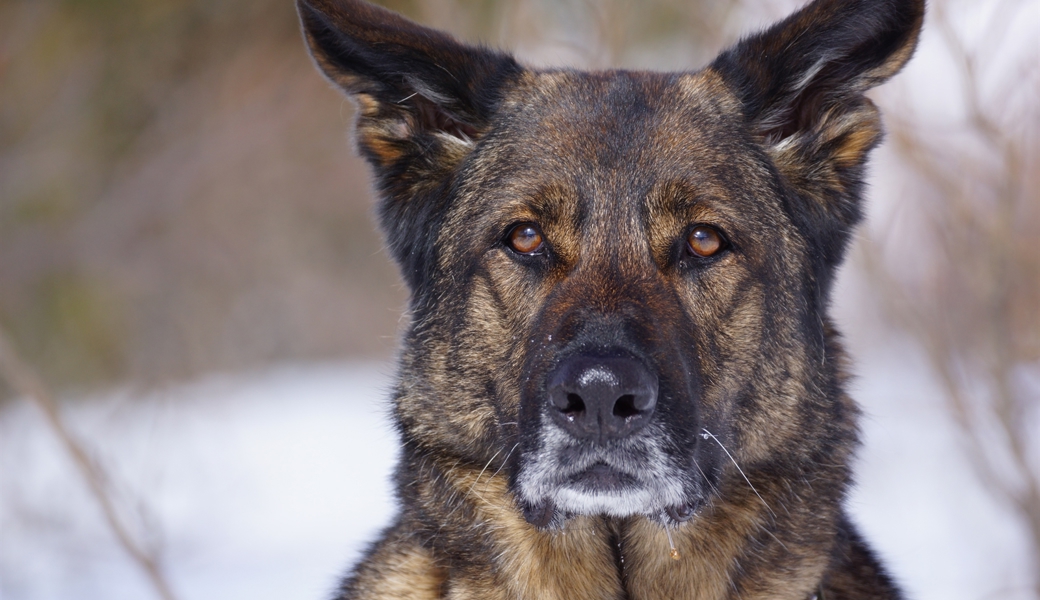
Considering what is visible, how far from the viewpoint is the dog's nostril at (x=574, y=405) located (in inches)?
107

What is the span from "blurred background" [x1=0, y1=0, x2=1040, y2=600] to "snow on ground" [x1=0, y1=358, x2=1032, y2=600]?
0.03 meters

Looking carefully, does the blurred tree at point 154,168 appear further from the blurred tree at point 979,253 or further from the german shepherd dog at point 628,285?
the german shepherd dog at point 628,285

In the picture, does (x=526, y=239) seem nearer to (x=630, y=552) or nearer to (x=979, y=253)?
(x=630, y=552)

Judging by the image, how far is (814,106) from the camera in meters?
3.46

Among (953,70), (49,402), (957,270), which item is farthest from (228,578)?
(953,70)

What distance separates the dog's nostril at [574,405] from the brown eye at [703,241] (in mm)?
724

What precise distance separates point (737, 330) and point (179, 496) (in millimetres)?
6186

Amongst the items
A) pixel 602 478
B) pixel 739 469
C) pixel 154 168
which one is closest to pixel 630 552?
pixel 739 469

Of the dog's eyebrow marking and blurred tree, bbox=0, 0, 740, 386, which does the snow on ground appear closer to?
blurred tree, bbox=0, 0, 740, 386

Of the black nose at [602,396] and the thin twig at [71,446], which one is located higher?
A: the black nose at [602,396]

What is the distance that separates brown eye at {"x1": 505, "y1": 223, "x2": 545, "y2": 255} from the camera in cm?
323

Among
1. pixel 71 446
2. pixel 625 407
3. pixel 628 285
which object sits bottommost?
pixel 71 446

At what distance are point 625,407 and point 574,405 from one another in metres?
0.13

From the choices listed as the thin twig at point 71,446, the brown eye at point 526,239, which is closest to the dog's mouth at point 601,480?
the brown eye at point 526,239
